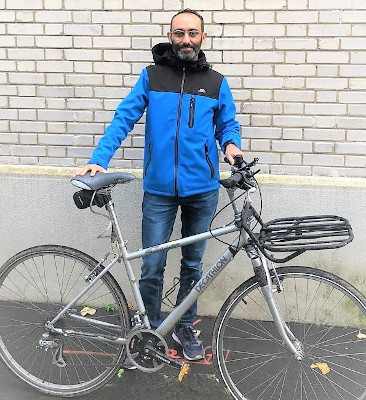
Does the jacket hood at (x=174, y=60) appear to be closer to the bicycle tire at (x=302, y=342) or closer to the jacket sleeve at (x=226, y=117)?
the jacket sleeve at (x=226, y=117)

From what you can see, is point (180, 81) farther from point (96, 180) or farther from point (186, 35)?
point (96, 180)

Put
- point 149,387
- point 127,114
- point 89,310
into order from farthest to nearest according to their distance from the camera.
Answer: point 89,310 < point 149,387 < point 127,114

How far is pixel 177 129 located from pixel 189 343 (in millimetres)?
1378

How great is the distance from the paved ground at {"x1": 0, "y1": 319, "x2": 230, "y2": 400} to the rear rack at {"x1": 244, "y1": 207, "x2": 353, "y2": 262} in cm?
101

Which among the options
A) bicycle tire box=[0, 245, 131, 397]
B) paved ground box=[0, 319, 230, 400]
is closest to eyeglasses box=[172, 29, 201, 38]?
bicycle tire box=[0, 245, 131, 397]

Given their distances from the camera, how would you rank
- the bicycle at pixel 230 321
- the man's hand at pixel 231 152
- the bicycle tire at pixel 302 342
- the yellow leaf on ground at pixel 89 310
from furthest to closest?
1. the yellow leaf on ground at pixel 89 310
2. the man's hand at pixel 231 152
3. the bicycle tire at pixel 302 342
4. the bicycle at pixel 230 321

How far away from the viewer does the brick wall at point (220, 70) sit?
3412 millimetres

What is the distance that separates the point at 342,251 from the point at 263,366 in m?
0.97

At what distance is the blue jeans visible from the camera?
10.0 ft

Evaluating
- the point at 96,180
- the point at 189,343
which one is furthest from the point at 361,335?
the point at 96,180

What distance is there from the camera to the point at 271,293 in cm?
260

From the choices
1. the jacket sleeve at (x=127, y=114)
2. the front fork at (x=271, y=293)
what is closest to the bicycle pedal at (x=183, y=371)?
the front fork at (x=271, y=293)

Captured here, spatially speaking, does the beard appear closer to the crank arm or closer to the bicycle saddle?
the bicycle saddle

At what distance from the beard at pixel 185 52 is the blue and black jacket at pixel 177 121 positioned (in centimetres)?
4
